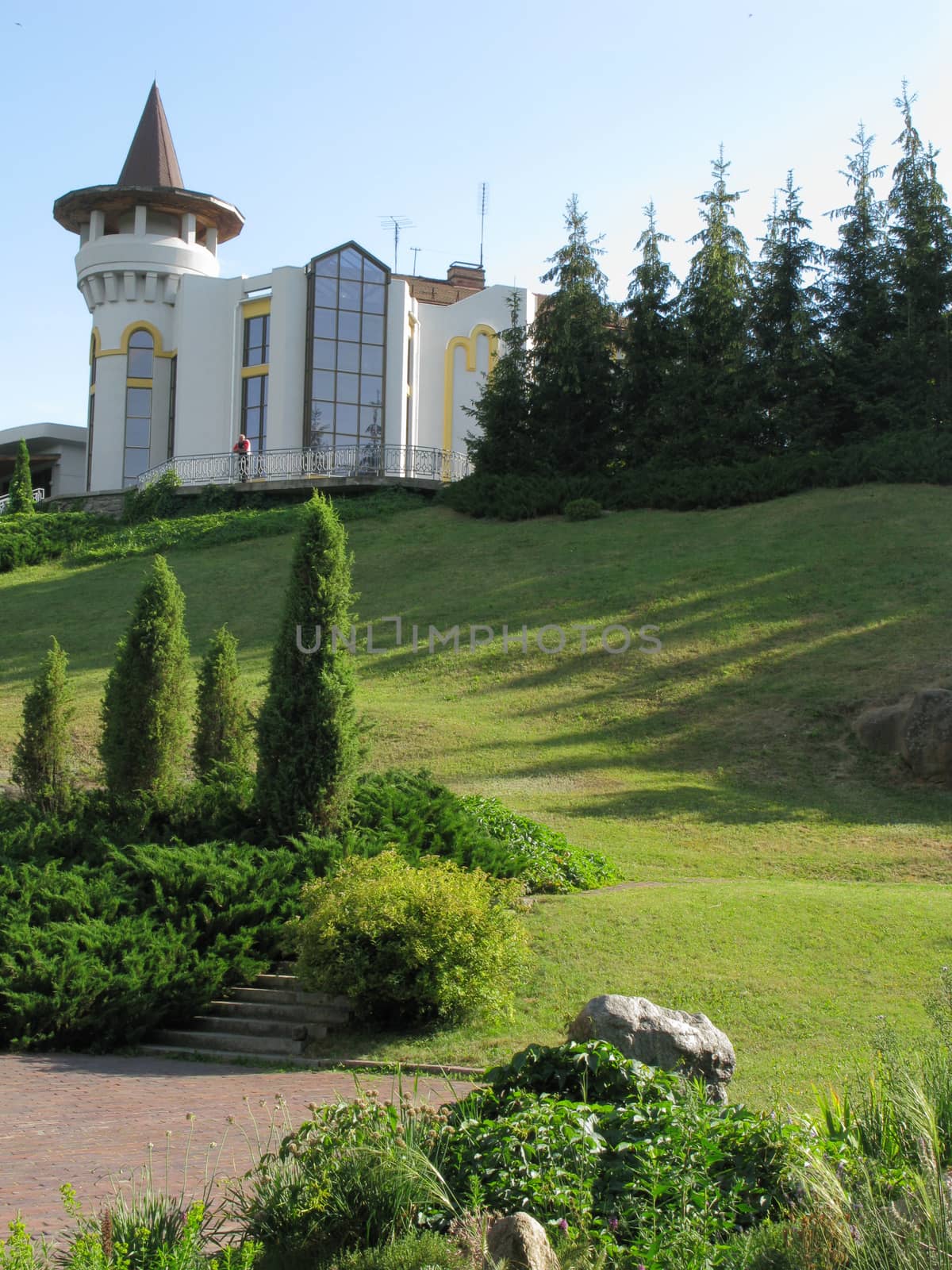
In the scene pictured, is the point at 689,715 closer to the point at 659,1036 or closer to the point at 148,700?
the point at 148,700

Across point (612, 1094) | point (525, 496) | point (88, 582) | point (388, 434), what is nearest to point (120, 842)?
point (612, 1094)

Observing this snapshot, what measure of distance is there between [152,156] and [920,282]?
28.4 m

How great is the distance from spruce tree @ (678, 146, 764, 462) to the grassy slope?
406 cm

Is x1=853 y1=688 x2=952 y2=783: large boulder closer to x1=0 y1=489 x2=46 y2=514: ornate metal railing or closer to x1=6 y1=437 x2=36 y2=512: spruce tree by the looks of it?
x1=6 y1=437 x2=36 y2=512: spruce tree

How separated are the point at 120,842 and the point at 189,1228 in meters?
8.73

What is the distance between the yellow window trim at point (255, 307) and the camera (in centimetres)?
4162

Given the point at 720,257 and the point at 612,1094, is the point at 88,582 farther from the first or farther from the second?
the point at 612,1094

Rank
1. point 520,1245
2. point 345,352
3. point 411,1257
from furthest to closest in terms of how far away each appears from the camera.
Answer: point 345,352 < point 411,1257 < point 520,1245

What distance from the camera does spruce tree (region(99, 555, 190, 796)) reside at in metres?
15.1

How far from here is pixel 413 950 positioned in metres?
9.38

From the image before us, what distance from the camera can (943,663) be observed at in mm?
21469

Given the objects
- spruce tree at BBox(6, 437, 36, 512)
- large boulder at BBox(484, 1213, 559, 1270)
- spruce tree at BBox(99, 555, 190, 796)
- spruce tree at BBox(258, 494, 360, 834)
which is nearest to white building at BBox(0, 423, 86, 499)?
spruce tree at BBox(6, 437, 36, 512)

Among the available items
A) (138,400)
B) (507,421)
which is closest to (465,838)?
(507,421)

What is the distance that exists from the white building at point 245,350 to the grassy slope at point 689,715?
24.0ft
